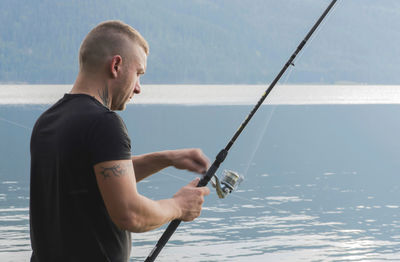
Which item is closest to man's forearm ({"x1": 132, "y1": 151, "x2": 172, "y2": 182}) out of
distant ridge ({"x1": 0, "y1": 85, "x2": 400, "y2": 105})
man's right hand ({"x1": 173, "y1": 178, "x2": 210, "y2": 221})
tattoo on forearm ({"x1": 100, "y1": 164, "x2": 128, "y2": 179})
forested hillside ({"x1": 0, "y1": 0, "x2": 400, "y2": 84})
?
man's right hand ({"x1": 173, "y1": 178, "x2": 210, "y2": 221})

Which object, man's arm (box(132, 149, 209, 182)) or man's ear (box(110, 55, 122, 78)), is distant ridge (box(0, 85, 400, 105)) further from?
man's ear (box(110, 55, 122, 78))

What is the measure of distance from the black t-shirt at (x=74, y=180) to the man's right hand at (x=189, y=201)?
17cm

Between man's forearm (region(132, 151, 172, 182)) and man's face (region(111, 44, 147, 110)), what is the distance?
33 cm

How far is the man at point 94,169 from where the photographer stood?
5.24 feet

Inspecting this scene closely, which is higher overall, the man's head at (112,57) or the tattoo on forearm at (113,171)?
the man's head at (112,57)

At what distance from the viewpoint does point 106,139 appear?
5.16 ft

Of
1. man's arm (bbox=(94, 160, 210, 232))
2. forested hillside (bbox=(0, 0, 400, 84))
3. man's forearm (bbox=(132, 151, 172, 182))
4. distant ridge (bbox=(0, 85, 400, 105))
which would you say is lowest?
man's arm (bbox=(94, 160, 210, 232))

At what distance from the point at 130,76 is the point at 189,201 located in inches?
13.9

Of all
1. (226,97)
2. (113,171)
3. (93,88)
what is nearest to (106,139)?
(113,171)

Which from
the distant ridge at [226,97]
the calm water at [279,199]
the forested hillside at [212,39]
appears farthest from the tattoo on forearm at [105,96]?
the forested hillside at [212,39]

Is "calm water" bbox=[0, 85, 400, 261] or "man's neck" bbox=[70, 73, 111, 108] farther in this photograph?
"calm water" bbox=[0, 85, 400, 261]

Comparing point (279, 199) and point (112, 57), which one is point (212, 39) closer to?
point (279, 199)

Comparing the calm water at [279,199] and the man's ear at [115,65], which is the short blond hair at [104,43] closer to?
the man's ear at [115,65]

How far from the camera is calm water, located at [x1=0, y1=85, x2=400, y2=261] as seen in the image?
794 centimetres
